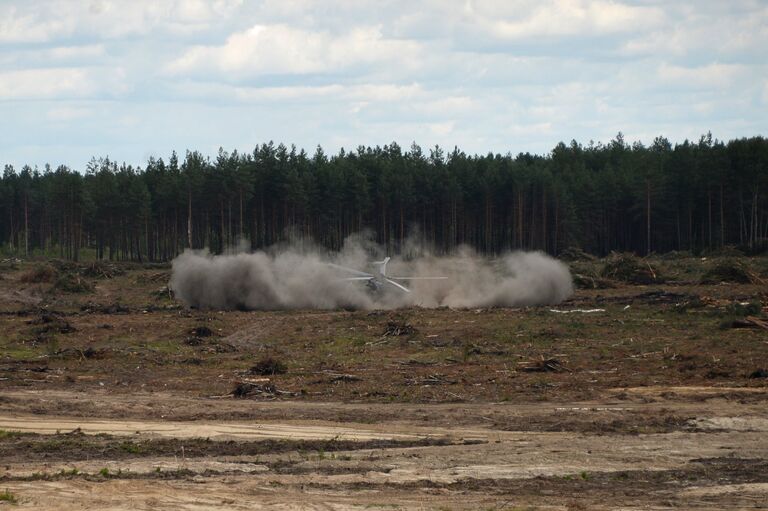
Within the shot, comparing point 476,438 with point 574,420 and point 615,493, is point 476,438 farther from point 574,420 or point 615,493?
point 615,493

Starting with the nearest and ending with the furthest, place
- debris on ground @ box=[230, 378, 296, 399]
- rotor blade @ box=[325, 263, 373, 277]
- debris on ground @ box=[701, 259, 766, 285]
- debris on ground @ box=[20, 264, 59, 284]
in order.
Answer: debris on ground @ box=[230, 378, 296, 399], rotor blade @ box=[325, 263, 373, 277], debris on ground @ box=[701, 259, 766, 285], debris on ground @ box=[20, 264, 59, 284]

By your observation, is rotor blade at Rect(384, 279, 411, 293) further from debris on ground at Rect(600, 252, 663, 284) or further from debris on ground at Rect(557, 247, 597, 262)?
debris on ground at Rect(557, 247, 597, 262)

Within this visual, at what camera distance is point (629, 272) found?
6212 cm

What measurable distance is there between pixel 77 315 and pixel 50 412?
25.9 m

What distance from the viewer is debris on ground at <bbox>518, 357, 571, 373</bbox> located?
101 feet

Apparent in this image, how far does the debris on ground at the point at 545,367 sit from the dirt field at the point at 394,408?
128 mm

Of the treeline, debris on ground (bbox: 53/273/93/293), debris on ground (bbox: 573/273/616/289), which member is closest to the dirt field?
debris on ground (bbox: 573/273/616/289)

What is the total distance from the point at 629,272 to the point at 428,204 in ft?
149

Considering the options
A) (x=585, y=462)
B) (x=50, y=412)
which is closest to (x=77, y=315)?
(x=50, y=412)

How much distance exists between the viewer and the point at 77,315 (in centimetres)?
4988

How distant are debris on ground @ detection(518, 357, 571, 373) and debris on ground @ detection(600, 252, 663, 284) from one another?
31641 millimetres

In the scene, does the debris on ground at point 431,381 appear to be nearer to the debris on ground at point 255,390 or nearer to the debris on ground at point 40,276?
the debris on ground at point 255,390

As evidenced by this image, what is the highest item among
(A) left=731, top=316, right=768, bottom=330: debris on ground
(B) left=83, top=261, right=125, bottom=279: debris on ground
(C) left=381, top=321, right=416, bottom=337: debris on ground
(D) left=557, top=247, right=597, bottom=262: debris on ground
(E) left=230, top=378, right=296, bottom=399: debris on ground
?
(D) left=557, top=247, right=597, bottom=262: debris on ground

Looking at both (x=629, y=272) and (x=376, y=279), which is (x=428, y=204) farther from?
(x=376, y=279)
